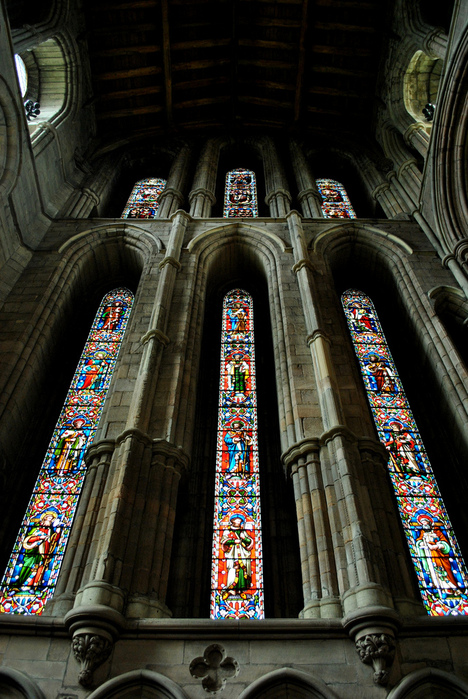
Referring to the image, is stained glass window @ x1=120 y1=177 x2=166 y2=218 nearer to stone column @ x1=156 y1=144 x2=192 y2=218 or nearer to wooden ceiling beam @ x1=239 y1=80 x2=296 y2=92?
stone column @ x1=156 y1=144 x2=192 y2=218

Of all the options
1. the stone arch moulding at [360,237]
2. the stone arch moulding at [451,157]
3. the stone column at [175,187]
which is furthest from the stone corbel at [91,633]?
Result: the stone column at [175,187]

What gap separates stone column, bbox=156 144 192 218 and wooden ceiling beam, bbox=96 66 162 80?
2.27 meters

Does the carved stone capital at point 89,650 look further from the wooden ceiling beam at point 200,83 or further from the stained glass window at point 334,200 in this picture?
the wooden ceiling beam at point 200,83

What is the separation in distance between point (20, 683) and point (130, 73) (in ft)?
48.9

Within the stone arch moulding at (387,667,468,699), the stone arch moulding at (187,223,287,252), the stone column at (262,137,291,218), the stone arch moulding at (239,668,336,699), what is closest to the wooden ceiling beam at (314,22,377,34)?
the stone column at (262,137,291,218)

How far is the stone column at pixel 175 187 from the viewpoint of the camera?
12.5 m

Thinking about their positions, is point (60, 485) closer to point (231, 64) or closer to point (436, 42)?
point (436, 42)

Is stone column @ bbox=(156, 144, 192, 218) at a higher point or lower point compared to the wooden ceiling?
lower

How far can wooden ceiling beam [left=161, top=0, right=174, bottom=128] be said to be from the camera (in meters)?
14.1

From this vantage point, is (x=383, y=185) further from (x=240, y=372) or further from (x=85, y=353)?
(x=85, y=353)

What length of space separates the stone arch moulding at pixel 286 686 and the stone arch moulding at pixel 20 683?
5.46 feet

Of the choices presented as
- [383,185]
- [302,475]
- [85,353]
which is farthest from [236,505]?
[383,185]

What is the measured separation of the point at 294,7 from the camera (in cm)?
1442

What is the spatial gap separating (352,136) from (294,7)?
3.66 m
